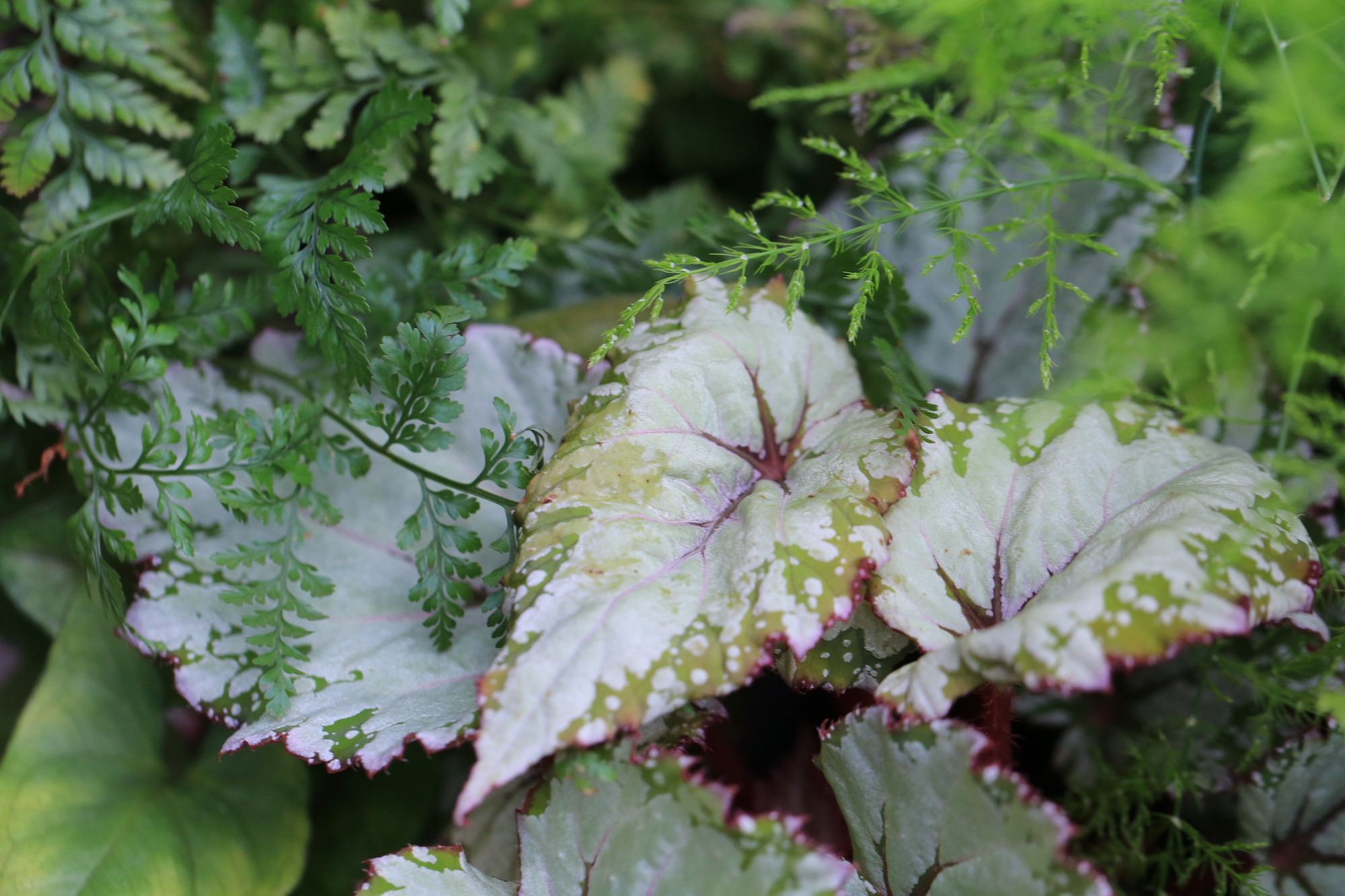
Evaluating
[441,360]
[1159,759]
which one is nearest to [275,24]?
[441,360]

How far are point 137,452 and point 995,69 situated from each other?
3.05 feet

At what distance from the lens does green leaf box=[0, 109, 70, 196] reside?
822mm

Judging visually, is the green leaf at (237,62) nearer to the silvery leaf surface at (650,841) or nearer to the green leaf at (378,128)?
the green leaf at (378,128)

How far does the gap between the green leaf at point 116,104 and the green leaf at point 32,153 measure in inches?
1.1

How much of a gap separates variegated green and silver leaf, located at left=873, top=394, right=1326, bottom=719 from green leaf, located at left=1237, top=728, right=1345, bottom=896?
0.65 ft

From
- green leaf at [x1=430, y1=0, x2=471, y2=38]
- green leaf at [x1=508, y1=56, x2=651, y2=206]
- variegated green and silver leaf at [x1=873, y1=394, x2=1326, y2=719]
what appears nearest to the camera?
variegated green and silver leaf at [x1=873, y1=394, x2=1326, y2=719]

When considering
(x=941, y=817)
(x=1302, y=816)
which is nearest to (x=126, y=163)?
(x=941, y=817)

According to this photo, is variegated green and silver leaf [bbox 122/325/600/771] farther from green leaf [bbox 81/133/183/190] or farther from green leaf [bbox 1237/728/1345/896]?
green leaf [bbox 1237/728/1345/896]

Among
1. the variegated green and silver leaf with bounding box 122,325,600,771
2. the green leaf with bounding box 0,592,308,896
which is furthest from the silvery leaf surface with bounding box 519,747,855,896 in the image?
the green leaf with bounding box 0,592,308,896

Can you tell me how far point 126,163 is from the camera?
0.85 meters

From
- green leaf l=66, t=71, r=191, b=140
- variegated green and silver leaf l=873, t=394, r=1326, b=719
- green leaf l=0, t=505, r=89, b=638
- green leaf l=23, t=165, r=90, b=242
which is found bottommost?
green leaf l=0, t=505, r=89, b=638

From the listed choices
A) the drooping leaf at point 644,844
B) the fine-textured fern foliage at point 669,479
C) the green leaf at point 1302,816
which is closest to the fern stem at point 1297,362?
the fine-textured fern foliage at point 669,479

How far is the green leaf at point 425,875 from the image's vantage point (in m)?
0.63

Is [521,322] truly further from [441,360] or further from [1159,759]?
[1159,759]
